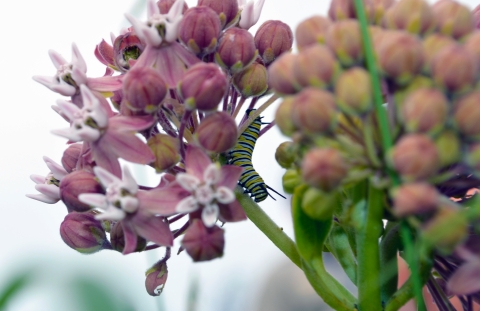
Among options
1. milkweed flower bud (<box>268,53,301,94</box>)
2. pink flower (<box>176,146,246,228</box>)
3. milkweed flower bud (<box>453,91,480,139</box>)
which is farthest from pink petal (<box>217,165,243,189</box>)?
milkweed flower bud (<box>453,91,480,139</box>)

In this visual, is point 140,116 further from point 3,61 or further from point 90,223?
point 3,61

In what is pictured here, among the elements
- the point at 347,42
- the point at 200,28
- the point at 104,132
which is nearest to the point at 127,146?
the point at 104,132

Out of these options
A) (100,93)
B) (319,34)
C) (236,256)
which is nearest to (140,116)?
(100,93)

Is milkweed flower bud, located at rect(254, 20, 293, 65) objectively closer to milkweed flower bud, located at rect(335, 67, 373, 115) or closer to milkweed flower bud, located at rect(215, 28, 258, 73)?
milkweed flower bud, located at rect(215, 28, 258, 73)

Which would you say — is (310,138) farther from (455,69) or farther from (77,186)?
(77,186)

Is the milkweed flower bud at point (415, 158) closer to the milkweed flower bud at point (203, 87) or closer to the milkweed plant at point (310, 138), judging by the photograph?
the milkweed plant at point (310, 138)
